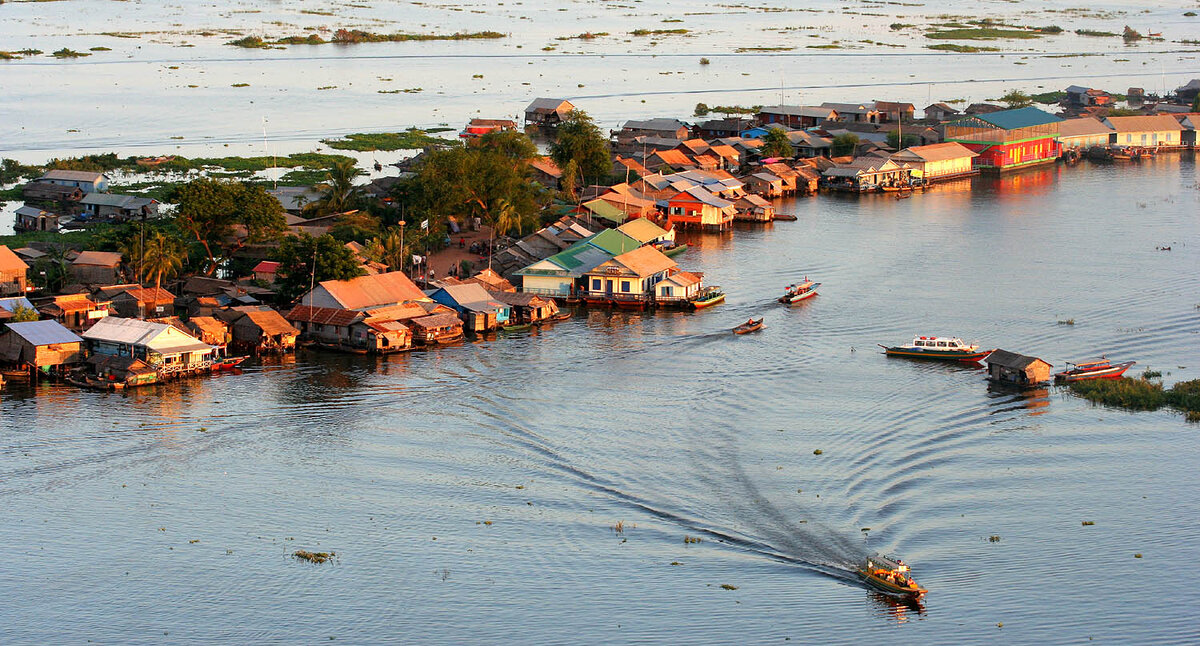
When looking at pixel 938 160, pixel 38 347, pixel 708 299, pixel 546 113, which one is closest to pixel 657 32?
pixel 546 113

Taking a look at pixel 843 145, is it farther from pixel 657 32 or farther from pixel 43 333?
pixel 657 32

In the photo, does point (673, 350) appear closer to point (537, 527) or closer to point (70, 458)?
point (537, 527)

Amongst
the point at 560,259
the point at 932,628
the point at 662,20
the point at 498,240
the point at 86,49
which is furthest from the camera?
the point at 662,20

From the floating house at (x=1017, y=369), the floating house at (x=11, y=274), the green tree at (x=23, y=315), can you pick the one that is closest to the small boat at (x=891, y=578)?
the floating house at (x=1017, y=369)

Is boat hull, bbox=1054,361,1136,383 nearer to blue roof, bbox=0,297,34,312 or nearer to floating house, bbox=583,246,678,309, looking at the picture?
floating house, bbox=583,246,678,309

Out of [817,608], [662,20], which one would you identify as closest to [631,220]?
[817,608]

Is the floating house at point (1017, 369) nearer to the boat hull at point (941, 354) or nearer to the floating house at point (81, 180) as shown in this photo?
the boat hull at point (941, 354)
